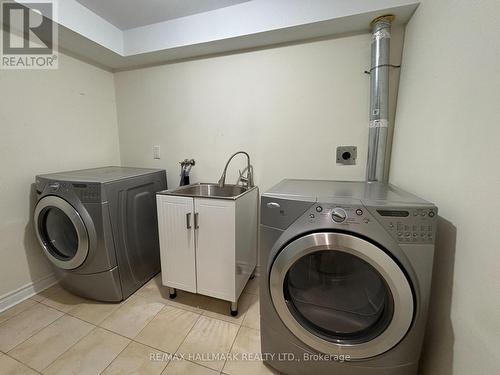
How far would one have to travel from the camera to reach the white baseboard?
134 cm

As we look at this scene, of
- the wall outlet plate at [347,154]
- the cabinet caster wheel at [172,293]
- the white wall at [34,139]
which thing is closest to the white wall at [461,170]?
the wall outlet plate at [347,154]

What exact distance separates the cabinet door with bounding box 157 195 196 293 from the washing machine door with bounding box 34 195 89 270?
45 centimetres

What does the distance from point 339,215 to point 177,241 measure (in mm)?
1028

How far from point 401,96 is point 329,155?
512 millimetres

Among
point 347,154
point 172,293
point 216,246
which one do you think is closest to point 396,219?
point 347,154

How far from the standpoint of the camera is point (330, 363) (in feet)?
2.78

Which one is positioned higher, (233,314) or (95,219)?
(95,219)

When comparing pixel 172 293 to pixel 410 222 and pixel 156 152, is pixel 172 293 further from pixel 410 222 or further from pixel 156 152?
pixel 410 222

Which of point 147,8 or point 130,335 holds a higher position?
point 147,8

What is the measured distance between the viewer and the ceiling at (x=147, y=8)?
134 centimetres

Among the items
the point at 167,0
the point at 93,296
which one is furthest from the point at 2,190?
the point at 167,0

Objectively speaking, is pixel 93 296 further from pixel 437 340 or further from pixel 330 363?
pixel 437 340

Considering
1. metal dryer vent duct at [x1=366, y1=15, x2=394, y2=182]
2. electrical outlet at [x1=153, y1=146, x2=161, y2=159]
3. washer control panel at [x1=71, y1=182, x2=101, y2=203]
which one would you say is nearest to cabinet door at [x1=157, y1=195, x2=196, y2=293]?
washer control panel at [x1=71, y1=182, x2=101, y2=203]

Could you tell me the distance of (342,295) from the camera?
90 cm
